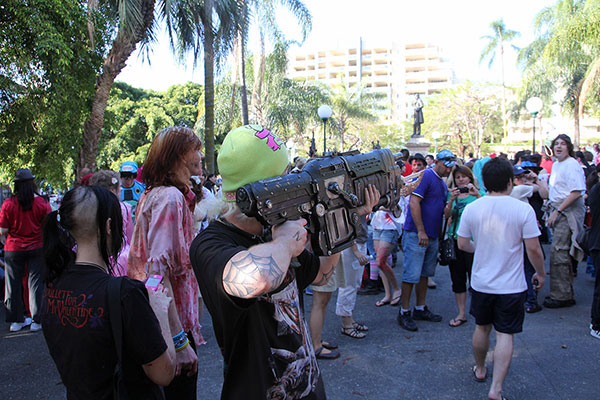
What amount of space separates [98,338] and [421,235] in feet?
13.4

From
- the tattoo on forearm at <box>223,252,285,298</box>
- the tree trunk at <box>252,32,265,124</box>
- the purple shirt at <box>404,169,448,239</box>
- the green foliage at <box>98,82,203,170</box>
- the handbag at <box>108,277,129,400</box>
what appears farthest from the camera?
the green foliage at <box>98,82,203,170</box>

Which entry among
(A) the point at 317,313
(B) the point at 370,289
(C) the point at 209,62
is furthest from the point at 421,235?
(C) the point at 209,62

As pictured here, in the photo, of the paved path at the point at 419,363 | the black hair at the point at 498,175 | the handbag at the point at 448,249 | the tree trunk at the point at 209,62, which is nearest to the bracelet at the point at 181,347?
the paved path at the point at 419,363

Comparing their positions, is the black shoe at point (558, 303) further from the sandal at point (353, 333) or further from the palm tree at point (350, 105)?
the palm tree at point (350, 105)

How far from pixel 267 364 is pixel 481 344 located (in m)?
2.76

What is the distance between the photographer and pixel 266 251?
4.00ft

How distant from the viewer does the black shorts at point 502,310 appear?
10.7 ft

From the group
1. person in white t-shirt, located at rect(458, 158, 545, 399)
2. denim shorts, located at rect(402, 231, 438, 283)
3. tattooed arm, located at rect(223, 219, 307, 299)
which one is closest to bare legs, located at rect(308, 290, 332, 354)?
→ denim shorts, located at rect(402, 231, 438, 283)

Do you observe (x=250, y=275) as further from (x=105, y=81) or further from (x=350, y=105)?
(x=350, y=105)

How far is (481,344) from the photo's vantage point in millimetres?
3541

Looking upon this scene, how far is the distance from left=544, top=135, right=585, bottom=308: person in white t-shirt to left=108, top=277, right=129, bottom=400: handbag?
5.71 metres

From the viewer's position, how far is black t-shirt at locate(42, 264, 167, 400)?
1.56 meters

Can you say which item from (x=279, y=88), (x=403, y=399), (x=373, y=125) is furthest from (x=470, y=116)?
(x=403, y=399)

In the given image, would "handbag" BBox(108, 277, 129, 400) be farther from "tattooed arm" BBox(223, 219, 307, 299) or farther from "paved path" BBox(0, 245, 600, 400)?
"paved path" BBox(0, 245, 600, 400)
